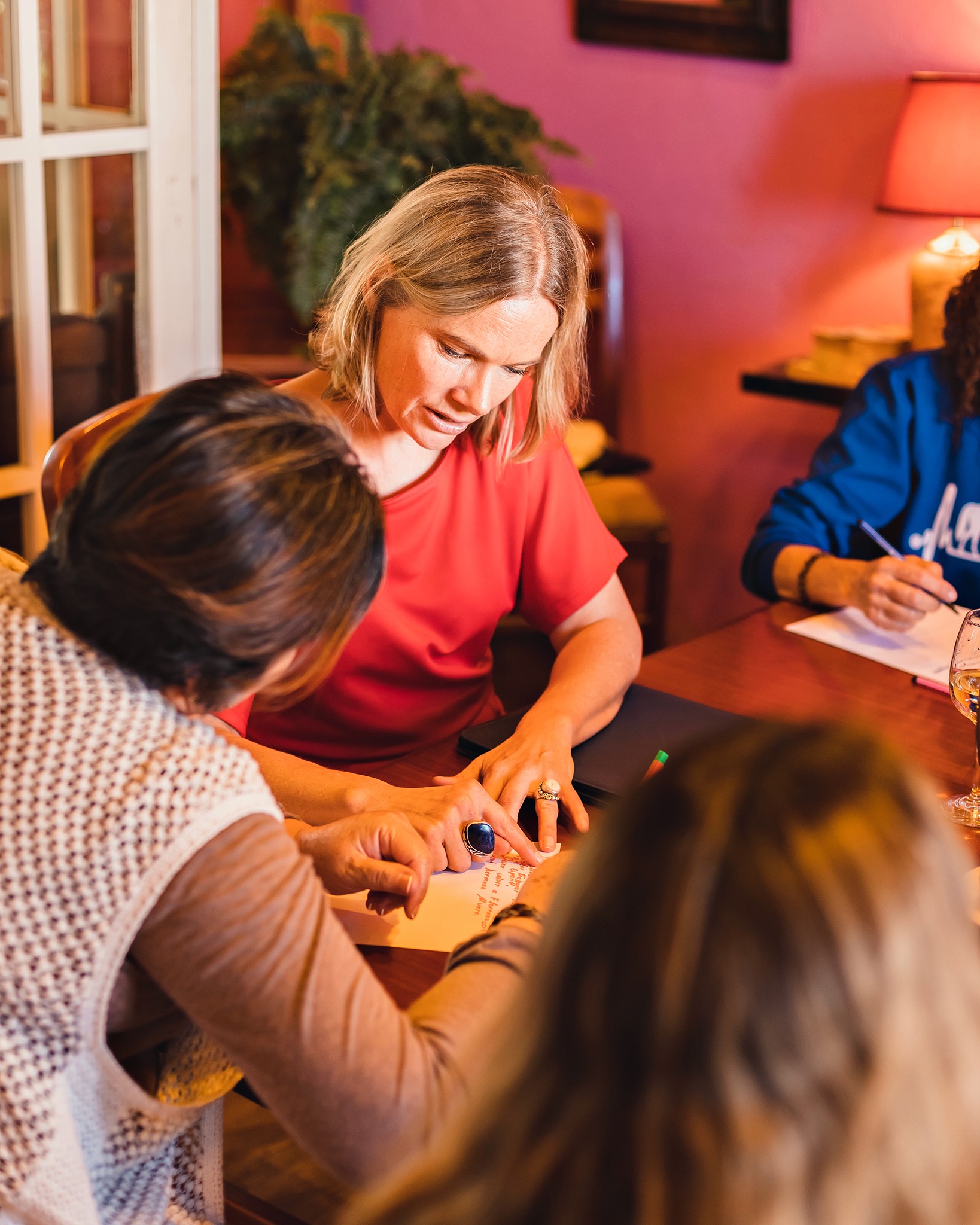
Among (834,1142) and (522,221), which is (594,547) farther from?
(834,1142)

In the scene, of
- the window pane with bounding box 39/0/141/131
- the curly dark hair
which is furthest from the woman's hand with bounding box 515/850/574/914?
the window pane with bounding box 39/0/141/131

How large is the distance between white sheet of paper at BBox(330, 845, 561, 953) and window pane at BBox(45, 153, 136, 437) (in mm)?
1328

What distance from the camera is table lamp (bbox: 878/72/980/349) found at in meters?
2.46

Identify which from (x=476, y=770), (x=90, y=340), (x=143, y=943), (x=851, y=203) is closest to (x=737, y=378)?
(x=851, y=203)

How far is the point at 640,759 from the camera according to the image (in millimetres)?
1394

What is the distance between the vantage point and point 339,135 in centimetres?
285

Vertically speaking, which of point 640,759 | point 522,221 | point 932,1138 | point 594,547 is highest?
point 522,221

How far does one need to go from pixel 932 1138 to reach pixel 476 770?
33.2 inches

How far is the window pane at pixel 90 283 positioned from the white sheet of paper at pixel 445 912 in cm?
133

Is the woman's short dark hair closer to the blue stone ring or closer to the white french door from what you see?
the blue stone ring

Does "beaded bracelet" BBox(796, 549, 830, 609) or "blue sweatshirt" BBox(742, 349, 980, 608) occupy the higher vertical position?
"blue sweatshirt" BBox(742, 349, 980, 608)

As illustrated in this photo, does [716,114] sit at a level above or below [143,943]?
above

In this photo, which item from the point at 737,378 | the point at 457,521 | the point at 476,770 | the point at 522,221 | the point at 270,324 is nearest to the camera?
the point at 476,770

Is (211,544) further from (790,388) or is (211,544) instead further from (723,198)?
(723,198)
